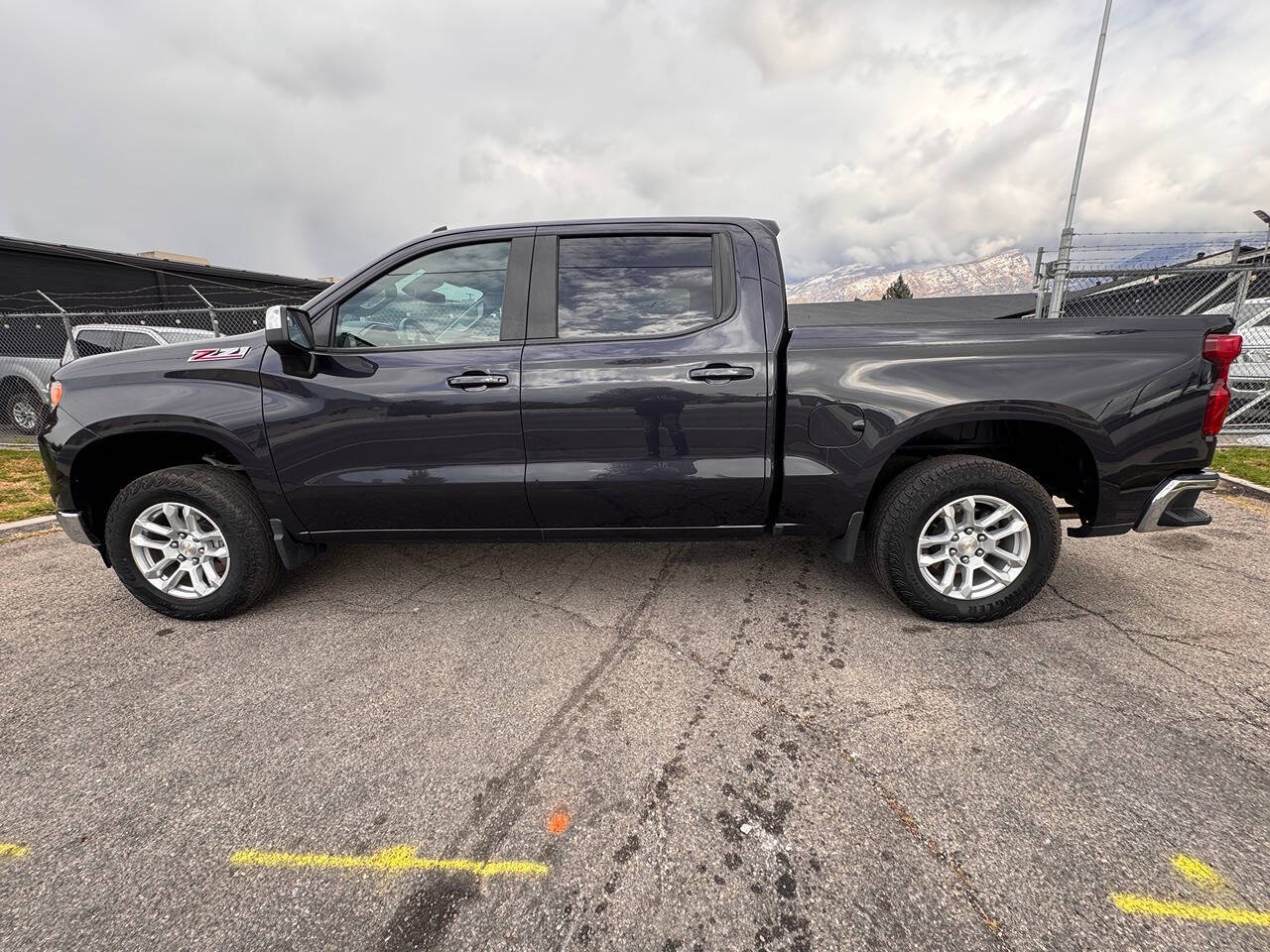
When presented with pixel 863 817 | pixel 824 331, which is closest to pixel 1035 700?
pixel 863 817

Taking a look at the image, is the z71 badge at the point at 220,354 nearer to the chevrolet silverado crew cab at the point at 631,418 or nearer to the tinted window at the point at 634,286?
the chevrolet silverado crew cab at the point at 631,418

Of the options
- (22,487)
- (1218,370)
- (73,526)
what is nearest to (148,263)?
(22,487)

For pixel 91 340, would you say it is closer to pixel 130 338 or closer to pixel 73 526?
pixel 130 338

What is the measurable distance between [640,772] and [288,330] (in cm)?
224

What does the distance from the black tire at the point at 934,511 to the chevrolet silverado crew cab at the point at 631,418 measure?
10 mm

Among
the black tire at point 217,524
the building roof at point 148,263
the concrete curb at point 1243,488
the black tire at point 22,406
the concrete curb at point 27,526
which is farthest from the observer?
the building roof at point 148,263

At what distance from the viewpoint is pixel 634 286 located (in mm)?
2580

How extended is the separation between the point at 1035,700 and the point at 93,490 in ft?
14.6

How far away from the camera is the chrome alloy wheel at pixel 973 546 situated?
2.53 m

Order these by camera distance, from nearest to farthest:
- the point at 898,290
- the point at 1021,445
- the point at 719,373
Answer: the point at 719,373
the point at 1021,445
the point at 898,290

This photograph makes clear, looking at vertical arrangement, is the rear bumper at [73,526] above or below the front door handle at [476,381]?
below

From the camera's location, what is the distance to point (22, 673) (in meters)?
2.40

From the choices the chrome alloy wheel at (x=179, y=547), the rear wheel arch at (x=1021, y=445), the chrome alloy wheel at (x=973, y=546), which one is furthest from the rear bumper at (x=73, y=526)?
the chrome alloy wheel at (x=973, y=546)

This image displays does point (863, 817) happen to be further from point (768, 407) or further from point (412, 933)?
point (768, 407)
